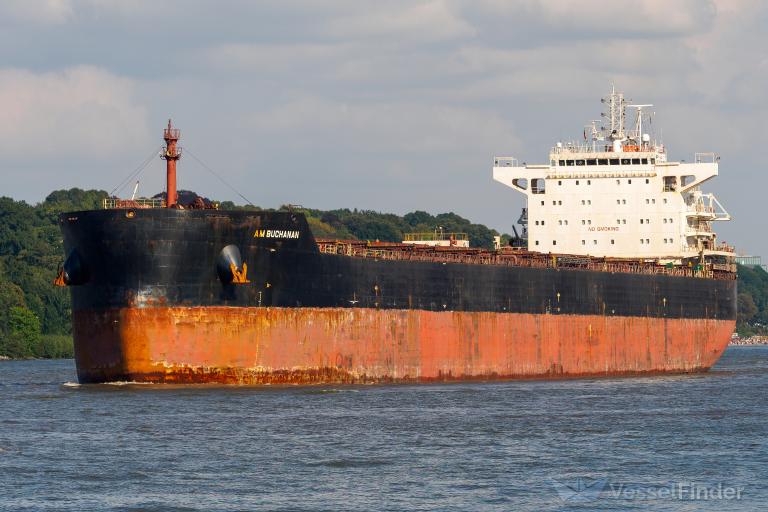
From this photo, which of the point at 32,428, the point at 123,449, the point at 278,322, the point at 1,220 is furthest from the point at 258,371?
the point at 1,220

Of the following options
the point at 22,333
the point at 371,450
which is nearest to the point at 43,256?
the point at 22,333

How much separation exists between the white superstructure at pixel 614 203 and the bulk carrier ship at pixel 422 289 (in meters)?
0.06

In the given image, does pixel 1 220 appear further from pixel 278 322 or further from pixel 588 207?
pixel 278 322

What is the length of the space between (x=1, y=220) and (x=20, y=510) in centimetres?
8439

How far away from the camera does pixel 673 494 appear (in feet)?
73.0

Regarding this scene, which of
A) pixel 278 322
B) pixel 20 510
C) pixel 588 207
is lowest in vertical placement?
pixel 20 510

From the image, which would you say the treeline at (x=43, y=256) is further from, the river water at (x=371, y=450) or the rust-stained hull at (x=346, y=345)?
the river water at (x=371, y=450)

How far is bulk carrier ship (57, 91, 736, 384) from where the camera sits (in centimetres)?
3603

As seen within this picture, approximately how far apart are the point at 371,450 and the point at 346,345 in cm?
1303

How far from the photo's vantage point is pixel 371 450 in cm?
2636

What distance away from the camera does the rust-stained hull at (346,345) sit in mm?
36062

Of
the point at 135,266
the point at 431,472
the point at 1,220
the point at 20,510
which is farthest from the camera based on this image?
the point at 1,220

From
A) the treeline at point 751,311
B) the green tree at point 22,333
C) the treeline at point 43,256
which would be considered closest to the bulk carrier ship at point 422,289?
the treeline at point 43,256

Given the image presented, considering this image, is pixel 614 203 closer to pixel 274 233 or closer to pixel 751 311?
pixel 274 233
